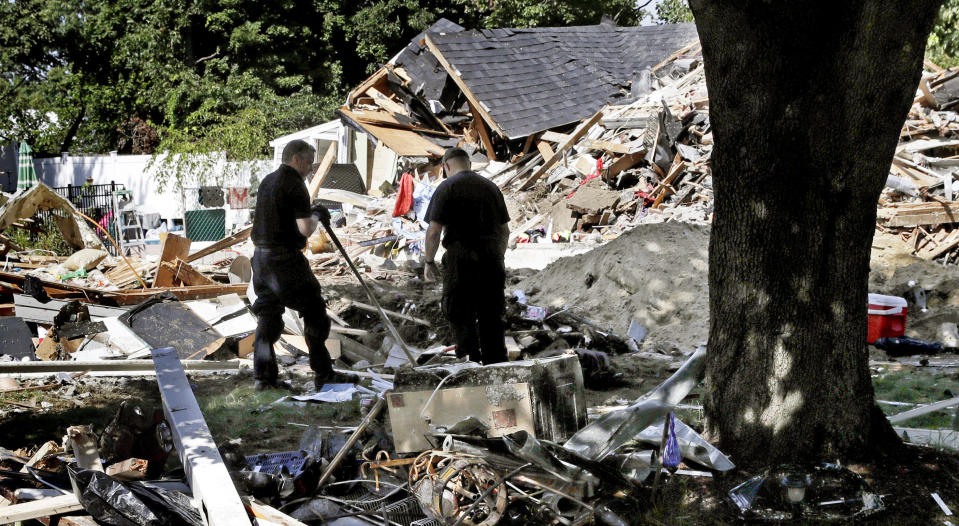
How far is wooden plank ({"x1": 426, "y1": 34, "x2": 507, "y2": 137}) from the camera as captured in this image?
18.1m

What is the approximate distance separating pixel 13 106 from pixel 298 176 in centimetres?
3108

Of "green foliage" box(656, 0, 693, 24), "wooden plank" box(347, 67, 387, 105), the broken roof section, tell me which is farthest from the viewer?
"green foliage" box(656, 0, 693, 24)

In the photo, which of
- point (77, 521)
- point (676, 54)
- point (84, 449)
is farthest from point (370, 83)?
point (77, 521)

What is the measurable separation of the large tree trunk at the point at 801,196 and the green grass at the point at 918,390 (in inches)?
47.4

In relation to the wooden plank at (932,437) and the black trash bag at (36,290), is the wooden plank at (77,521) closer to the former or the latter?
the wooden plank at (932,437)

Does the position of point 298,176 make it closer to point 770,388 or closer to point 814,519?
point 770,388

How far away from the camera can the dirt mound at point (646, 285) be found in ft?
29.6

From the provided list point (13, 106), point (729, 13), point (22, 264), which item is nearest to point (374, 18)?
point (13, 106)

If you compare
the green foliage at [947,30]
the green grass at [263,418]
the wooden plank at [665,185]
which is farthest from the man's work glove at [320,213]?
the green foliage at [947,30]

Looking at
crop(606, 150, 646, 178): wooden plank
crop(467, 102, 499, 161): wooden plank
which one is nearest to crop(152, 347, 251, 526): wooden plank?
crop(606, 150, 646, 178): wooden plank

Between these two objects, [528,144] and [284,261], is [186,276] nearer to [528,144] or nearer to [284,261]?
[284,261]

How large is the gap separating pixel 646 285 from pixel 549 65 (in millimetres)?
13100

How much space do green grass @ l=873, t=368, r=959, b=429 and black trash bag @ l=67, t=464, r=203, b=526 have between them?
440 cm

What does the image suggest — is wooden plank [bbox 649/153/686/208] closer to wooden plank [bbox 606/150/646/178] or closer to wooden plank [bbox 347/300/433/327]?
wooden plank [bbox 606/150/646/178]
